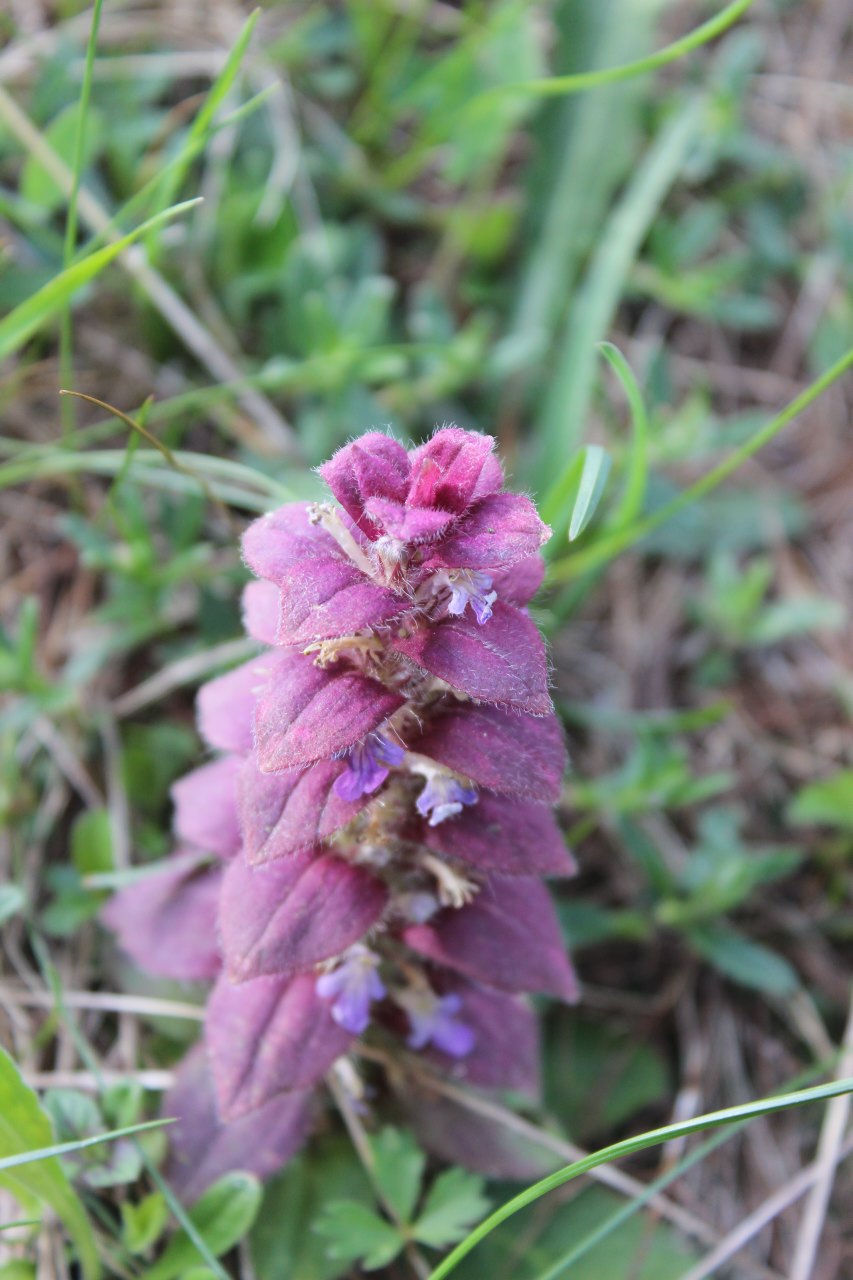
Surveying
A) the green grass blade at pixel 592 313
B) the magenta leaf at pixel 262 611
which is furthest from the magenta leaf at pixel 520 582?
the green grass blade at pixel 592 313

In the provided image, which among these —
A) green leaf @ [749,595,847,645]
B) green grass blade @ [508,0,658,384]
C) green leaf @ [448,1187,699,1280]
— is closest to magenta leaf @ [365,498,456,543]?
green leaf @ [448,1187,699,1280]

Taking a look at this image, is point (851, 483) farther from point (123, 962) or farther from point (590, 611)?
point (123, 962)

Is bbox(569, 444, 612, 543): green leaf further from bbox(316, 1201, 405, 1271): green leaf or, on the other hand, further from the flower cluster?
bbox(316, 1201, 405, 1271): green leaf

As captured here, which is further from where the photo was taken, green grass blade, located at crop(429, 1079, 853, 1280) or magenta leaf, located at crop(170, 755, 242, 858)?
magenta leaf, located at crop(170, 755, 242, 858)

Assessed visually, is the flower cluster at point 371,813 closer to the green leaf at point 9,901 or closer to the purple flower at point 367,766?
the purple flower at point 367,766

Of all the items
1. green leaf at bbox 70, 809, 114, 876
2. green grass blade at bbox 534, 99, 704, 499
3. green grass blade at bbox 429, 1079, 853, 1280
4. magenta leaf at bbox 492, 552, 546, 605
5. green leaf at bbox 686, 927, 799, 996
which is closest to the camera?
green grass blade at bbox 429, 1079, 853, 1280

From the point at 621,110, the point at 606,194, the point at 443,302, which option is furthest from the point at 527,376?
the point at 621,110

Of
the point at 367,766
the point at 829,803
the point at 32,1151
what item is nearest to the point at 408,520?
the point at 367,766
